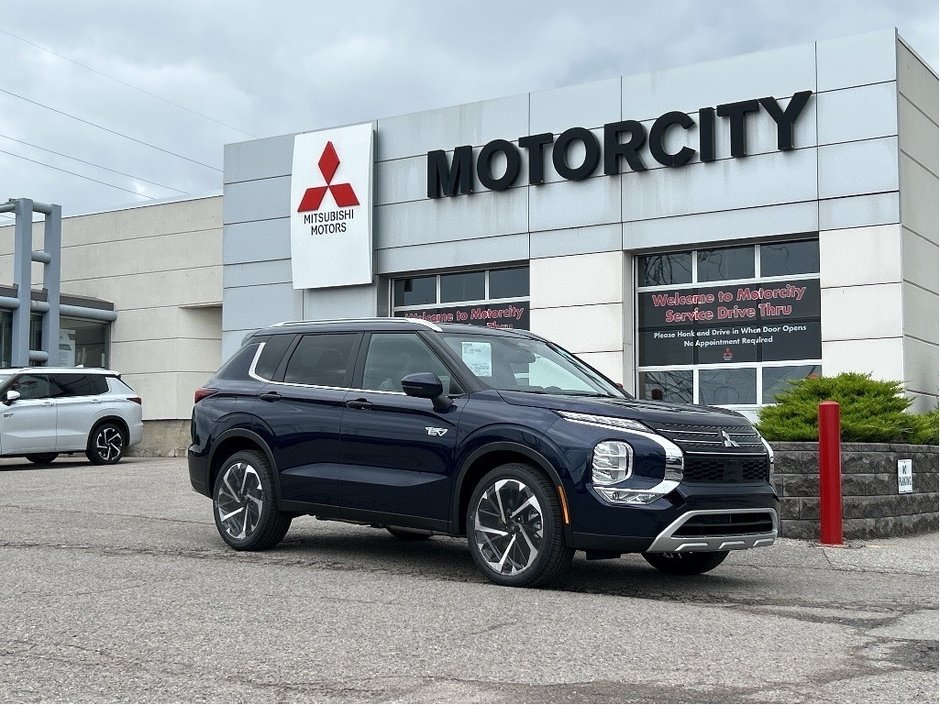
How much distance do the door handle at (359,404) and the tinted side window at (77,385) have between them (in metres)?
13.2

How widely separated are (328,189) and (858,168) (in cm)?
918

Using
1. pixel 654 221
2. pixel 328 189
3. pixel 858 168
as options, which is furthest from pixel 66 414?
pixel 858 168

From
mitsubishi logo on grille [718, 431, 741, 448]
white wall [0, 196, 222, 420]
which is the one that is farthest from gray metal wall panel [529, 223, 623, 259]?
white wall [0, 196, 222, 420]

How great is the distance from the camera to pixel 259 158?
22.7 m

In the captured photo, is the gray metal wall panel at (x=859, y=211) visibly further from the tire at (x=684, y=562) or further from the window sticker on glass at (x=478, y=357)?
the window sticker on glass at (x=478, y=357)

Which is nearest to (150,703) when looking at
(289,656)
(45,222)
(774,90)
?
(289,656)

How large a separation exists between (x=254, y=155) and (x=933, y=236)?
11.9 m

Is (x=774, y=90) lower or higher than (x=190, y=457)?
higher

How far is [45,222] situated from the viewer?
30.2m

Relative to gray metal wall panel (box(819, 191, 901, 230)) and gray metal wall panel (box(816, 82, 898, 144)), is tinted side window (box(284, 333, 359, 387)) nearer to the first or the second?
gray metal wall panel (box(819, 191, 901, 230))

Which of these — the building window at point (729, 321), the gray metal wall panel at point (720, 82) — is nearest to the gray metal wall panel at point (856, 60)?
the gray metal wall panel at point (720, 82)

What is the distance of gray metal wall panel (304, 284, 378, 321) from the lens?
70.2ft

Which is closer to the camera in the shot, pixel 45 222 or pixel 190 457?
pixel 190 457

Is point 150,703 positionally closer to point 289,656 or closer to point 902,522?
point 289,656
